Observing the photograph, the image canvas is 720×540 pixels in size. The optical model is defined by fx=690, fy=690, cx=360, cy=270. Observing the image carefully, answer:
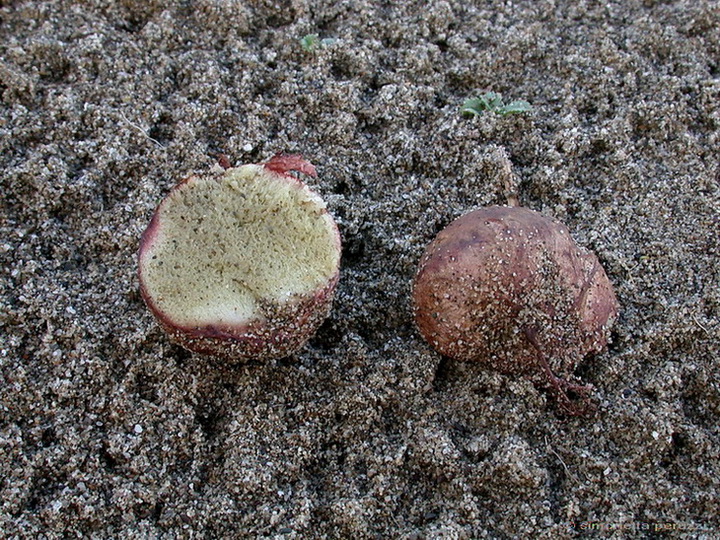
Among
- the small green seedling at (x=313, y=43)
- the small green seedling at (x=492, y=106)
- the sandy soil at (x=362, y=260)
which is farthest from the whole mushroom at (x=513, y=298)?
the small green seedling at (x=313, y=43)

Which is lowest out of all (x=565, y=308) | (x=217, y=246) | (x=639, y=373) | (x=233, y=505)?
(x=233, y=505)

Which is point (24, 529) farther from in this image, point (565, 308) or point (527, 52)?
point (527, 52)

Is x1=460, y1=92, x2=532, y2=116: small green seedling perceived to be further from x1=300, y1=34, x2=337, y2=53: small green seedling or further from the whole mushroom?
the whole mushroom

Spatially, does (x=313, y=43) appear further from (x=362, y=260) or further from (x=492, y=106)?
(x=362, y=260)

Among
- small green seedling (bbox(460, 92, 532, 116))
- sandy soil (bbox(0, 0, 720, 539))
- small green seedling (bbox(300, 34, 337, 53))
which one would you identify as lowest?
sandy soil (bbox(0, 0, 720, 539))

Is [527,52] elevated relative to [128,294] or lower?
elevated

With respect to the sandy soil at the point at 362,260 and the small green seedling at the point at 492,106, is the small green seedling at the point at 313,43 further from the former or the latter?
the small green seedling at the point at 492,106

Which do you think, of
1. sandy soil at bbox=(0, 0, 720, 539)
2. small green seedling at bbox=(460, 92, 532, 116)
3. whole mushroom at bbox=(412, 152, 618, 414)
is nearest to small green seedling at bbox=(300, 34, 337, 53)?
sandy soil at bbox=(0, 0, 720, 539)

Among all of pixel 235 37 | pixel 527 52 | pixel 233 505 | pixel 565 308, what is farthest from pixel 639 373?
pixel 235 37
